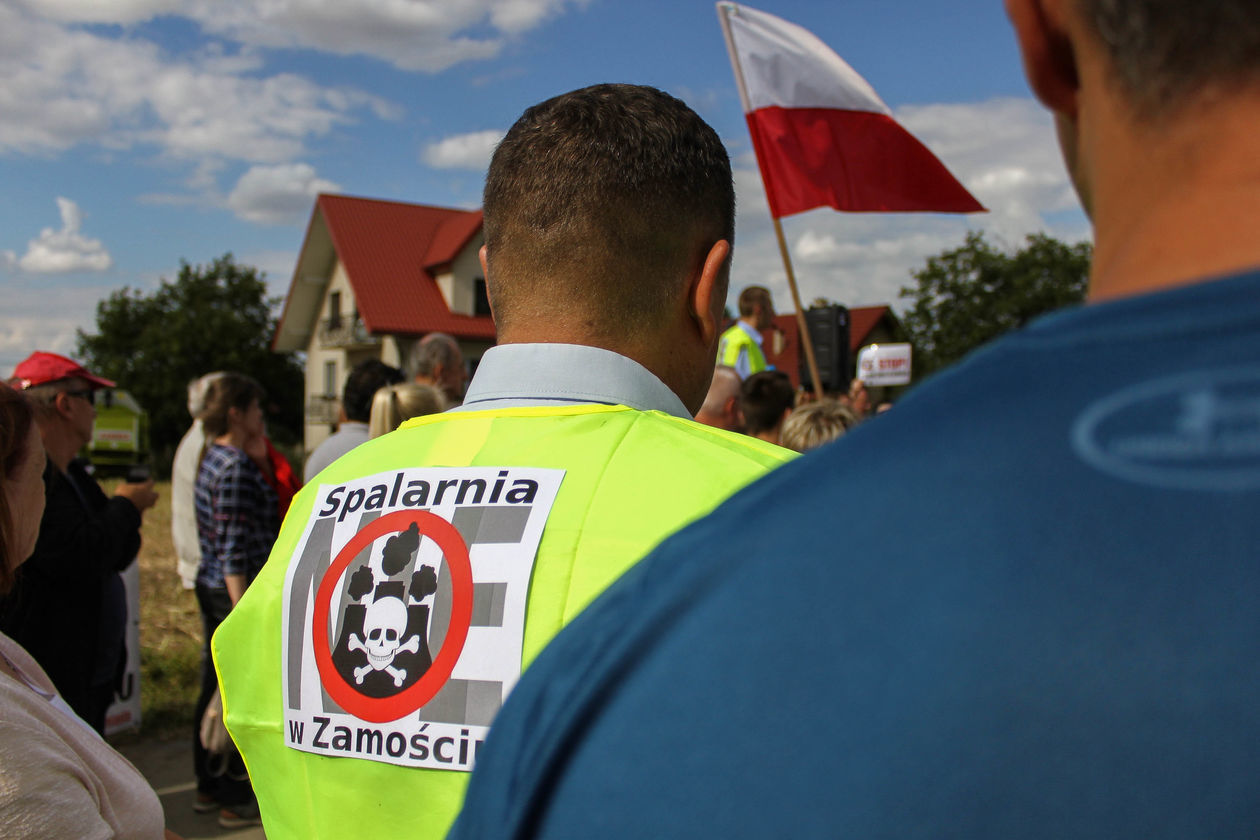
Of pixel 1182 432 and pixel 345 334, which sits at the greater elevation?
pixel 345 334

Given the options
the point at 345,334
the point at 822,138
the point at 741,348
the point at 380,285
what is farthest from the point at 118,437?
the point at 345,334

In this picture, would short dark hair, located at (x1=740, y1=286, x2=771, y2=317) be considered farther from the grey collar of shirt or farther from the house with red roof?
the house with red roof

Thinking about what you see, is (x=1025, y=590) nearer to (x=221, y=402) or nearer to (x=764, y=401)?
(x=764, y=401)

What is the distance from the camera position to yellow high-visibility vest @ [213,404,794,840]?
1.18m

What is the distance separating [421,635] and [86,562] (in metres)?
3.33

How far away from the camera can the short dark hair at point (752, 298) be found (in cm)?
691

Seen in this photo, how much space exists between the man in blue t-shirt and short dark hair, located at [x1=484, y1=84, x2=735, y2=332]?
35.1 inches

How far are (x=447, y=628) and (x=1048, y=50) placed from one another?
91cm

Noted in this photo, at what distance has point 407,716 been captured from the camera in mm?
1220

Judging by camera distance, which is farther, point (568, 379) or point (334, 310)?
point (334, 310)

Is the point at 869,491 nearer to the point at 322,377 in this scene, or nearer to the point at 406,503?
the point at 406,503

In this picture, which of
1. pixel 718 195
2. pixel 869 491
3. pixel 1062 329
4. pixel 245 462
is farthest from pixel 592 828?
pixel 245 462

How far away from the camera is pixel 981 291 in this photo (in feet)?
149

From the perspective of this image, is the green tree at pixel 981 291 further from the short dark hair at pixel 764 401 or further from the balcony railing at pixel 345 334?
the short dark hair at pixel 764 401
